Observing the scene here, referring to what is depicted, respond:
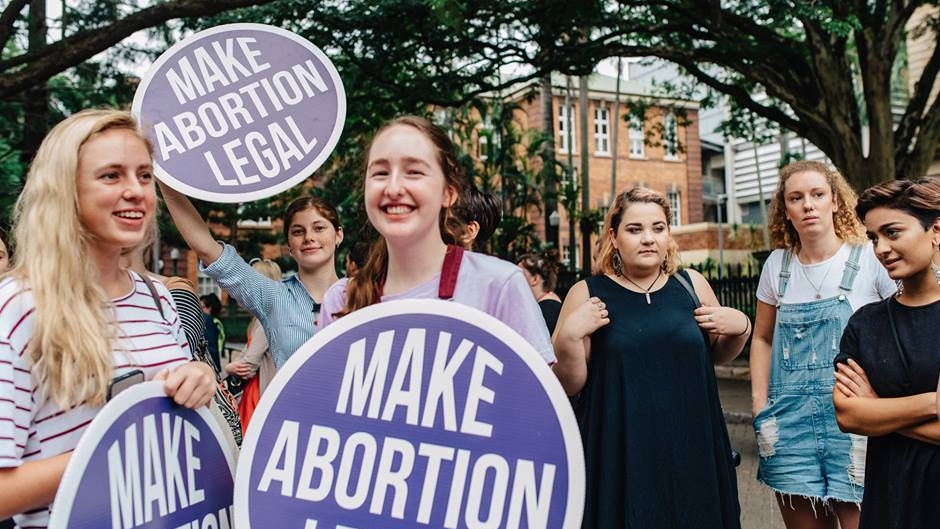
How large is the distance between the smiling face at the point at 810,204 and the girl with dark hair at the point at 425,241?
199 centimetres

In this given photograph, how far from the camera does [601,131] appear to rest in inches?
1578

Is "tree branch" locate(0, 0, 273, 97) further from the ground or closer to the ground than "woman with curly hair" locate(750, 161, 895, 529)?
further from the ground

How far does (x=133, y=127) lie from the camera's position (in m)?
1.91

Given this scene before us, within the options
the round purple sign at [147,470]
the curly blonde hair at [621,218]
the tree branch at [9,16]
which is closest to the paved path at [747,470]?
the curly blonde hair at [621,218]

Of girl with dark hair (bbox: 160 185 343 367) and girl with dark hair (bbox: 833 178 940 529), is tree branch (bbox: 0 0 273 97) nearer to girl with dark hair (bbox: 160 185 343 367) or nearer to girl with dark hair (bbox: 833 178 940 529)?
girl with dark hair (bbox: 160 185 343 367)

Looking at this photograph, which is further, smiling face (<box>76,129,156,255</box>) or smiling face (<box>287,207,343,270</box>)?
smiling face (<box>287,207,343,270</box>)

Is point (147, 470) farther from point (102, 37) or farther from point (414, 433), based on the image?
point (102, 37)

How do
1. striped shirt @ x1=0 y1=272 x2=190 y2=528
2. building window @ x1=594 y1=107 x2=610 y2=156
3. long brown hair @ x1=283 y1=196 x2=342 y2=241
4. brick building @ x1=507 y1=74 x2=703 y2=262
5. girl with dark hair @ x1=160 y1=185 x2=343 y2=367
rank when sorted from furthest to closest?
building window @ x1=594 y1=107 x2=610 y2=156 < brick building @ x1=507 y1=74 x2=703 y2=262 < long brown hair @ x1=283 y1=196 x2=342 y2=241 < girl with dark hair @ x1=160 y1=185 x2=343 y2=367 < striped shirt @ x1=0 y1=272 x2=190 y2=528

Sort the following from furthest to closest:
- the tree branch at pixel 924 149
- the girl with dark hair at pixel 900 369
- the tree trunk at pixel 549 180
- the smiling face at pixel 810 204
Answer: the tree trunk at pixel 549 180, the tree branch at pixel 924 149, the smiling face at pixel 810 204, the girl with dark hair at pixel 900 369

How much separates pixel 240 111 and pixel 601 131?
3868 cm

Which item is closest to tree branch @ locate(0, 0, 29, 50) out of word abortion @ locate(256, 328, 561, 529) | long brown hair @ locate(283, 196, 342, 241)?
long brown hair @ locate(283, 196, 342, 241)

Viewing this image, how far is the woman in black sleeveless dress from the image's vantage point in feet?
9.48

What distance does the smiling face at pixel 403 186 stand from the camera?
1960 mm

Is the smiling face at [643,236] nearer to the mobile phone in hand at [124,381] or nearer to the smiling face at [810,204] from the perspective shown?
the smiling face at [810,204]
